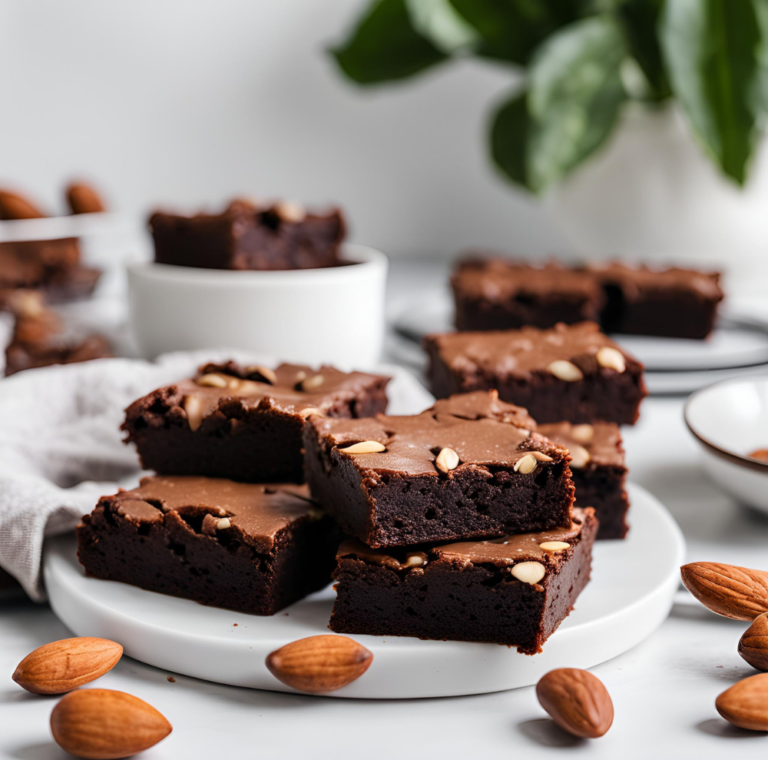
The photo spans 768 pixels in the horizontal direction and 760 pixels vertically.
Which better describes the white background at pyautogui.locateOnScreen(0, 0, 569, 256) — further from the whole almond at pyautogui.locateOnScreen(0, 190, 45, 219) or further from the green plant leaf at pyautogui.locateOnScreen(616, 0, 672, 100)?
the whole almond at pyautogui.locateOnScreen(0, 190, 45, 219)

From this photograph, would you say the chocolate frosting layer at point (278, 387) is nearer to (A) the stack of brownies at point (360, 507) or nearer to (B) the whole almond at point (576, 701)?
(A) the stack of brownies at point (360, 507)

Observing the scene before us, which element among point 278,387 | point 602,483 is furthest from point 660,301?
point 278,387

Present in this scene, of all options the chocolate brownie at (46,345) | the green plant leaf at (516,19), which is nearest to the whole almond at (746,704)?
the chocolate brownie at (46,345)

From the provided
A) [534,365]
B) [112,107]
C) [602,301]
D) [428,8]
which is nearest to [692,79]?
[602,301]

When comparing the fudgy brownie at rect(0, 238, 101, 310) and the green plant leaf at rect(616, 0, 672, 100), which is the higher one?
the green plant leaf at rect(616, 0, 672, 100)

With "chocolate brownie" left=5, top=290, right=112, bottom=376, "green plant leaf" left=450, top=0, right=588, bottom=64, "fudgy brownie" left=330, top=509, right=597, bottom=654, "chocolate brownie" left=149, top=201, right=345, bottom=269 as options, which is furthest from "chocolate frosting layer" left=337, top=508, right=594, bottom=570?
"green plant leaf" left=450, top=0, right=588, bottom=64
